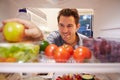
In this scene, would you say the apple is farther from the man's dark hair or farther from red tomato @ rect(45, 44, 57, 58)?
the man's dark hair

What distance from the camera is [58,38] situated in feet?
4.00

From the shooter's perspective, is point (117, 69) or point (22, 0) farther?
point (22, 0)

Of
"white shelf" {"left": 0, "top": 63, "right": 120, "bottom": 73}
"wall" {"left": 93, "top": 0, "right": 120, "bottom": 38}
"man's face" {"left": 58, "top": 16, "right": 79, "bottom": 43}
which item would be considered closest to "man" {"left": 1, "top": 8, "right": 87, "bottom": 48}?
"man's face" {"left": 58, "top": 16, "right": 79, "bottom": 43}

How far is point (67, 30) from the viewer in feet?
3.99

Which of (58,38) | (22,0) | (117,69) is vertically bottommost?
(117,69)

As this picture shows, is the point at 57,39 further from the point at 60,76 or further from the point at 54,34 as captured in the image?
the point at 60,76

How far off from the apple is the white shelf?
163 millimetres

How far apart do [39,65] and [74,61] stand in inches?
7.1

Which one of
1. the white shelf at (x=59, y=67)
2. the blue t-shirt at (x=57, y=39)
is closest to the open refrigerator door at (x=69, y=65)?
the white shelf at (x=59, y=67)

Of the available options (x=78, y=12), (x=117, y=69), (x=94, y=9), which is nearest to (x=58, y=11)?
(x=78, y=12)

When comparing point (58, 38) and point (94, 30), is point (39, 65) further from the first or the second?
point (94, 30)

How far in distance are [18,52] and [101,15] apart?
1.89 feet

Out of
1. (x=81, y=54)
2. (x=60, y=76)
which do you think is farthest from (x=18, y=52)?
(x=60, y=76)

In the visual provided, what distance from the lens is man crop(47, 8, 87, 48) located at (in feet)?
3.94
